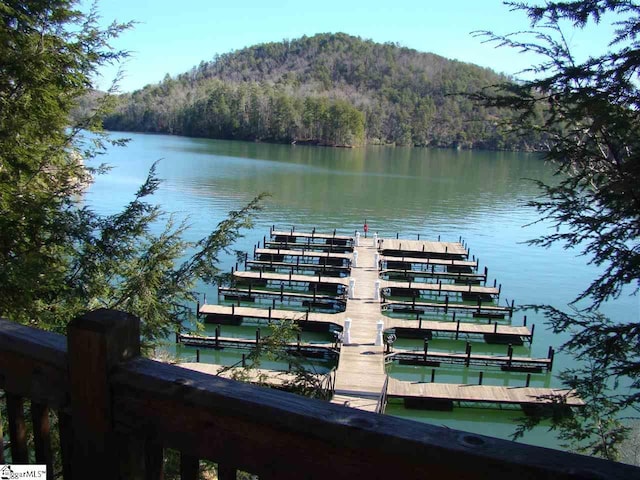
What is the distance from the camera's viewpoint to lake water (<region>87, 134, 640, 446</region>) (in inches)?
754

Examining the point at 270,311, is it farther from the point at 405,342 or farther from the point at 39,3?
the point at 39,3

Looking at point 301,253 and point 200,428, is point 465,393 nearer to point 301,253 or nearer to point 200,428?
point 200,428

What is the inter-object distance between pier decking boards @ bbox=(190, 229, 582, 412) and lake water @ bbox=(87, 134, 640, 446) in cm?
62

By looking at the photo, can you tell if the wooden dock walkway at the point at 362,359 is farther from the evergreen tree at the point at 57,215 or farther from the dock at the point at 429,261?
the evergreen tree at the point at 57,215

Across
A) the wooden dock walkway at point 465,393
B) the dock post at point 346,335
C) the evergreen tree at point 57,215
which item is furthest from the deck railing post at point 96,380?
the dock post at point 346,335

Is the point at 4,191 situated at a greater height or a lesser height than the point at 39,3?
lesser

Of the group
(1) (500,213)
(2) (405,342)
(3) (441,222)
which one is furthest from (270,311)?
(1) (500,213)

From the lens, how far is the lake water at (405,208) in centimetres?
1915

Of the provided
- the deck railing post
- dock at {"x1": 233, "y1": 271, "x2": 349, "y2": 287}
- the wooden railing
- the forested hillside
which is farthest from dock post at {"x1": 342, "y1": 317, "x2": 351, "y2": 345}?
the forested hillside

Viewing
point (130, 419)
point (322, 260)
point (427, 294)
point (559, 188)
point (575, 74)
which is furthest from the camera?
point (322, 260)

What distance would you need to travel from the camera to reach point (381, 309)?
23.8m

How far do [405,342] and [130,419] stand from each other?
19.8m

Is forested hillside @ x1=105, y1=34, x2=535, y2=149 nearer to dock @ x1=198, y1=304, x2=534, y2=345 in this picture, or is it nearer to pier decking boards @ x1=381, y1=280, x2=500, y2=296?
pier decking boards @ x1=381, y1=280, x2=500, y2=296

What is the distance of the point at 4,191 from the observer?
6.35 meters
